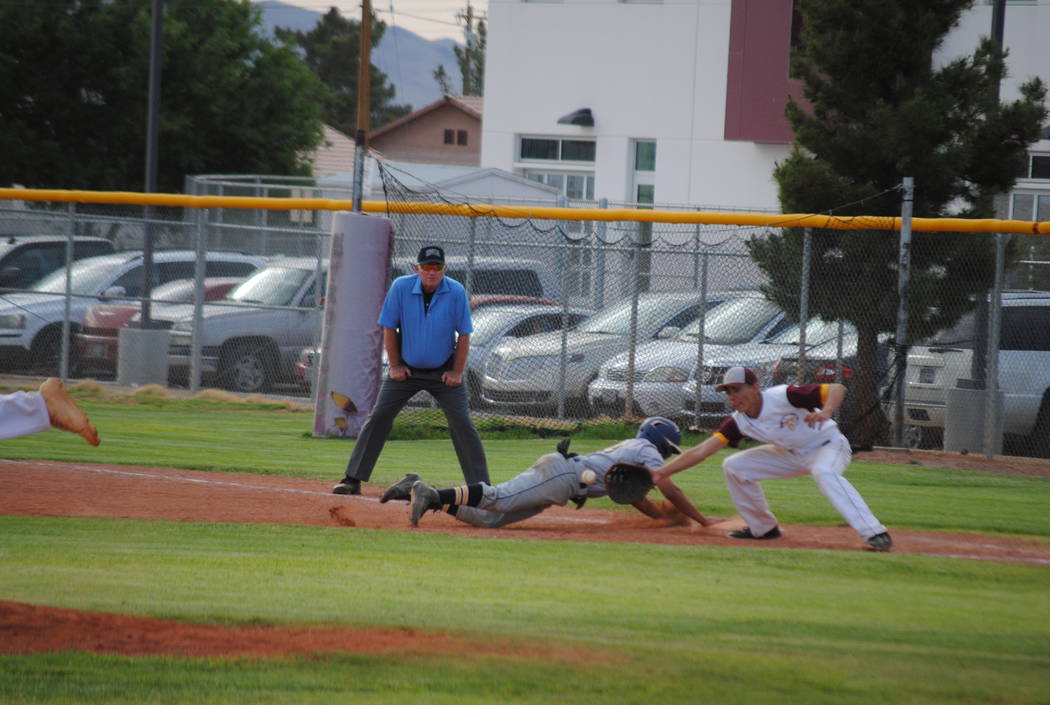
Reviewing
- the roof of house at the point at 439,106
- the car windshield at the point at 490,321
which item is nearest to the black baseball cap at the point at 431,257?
the car windshield at the point at 490,321

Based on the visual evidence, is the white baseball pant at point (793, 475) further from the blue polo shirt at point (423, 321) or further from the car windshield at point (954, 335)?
the car windshield at point (954, 335)

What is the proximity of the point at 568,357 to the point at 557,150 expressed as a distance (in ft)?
63.6

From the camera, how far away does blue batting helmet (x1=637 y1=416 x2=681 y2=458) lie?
921 cm

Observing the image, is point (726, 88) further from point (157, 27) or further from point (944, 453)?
point (944, 453)

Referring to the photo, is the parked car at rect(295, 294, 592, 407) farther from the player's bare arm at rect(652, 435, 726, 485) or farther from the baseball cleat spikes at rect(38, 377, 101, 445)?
the baseball cleat spikes at rect(38, 377, 101, 445)

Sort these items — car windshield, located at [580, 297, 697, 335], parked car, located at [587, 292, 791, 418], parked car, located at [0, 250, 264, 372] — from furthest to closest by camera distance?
parked car, located at [0, 250, 264, 372]
car windshield, located at [580, 297, 697, 335]
parked car, located at [587, 292, 791, 418]

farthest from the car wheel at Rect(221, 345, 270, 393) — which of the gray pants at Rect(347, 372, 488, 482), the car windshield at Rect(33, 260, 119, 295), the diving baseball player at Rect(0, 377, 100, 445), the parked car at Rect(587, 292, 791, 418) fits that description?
the diving baseball player at Rect(0, 377, 100, 445)

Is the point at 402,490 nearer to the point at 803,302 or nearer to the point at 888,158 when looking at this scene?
the point at 803,302

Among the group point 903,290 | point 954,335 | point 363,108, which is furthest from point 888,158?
point 363,108

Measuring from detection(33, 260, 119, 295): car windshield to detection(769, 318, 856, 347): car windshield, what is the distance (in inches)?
375

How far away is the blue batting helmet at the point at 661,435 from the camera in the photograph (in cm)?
921

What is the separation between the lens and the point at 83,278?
1908 centimetres

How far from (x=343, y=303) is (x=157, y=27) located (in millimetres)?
9782

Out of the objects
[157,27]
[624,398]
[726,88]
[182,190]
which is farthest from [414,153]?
[624,398]
